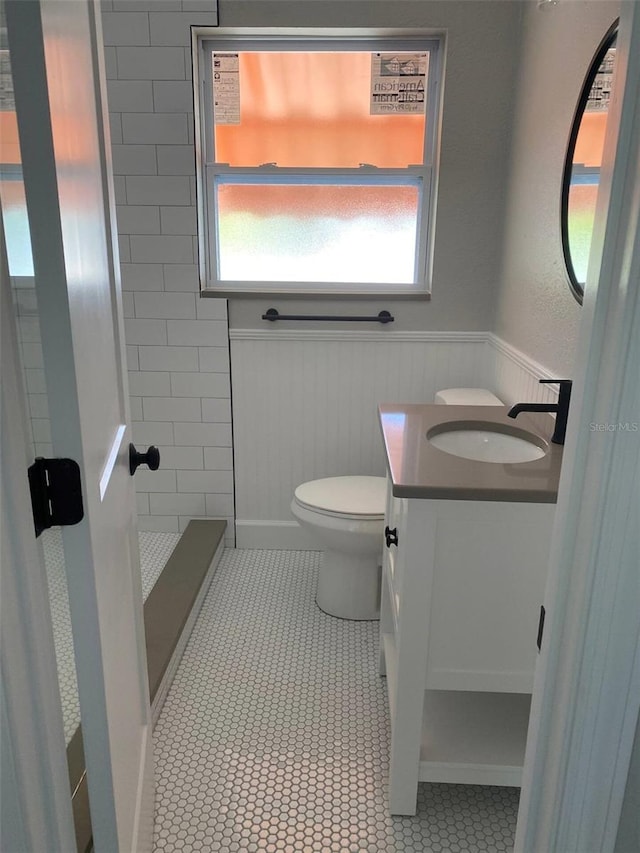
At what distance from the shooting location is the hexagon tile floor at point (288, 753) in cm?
152

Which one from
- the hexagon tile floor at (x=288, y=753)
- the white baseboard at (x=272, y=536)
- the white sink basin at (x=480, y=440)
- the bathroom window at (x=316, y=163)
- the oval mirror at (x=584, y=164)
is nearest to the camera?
the hexagon tile floor at (x=288, y=753)

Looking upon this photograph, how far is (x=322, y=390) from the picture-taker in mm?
2805

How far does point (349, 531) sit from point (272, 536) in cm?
80

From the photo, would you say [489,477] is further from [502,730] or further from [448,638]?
[502,730]

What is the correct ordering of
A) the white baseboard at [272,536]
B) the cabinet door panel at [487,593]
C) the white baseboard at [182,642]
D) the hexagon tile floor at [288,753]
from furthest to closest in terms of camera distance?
the white baseboard at [272,536]
the white baseboard at [182,642]
the hexagon tile floor at [288,753]
the cabinet door panel at [487,593]

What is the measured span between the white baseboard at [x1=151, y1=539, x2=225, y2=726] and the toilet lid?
57cm

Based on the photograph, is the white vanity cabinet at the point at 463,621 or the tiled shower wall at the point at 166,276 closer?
the white vanity cabinet at the point at 463,621

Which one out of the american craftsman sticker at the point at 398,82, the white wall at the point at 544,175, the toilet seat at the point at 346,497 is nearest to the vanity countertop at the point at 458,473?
the white wall at the point at 544,175

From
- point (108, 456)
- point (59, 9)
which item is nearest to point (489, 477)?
point (108, 456)

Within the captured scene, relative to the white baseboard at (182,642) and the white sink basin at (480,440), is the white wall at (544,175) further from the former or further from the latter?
the white baseboard at (182,642)

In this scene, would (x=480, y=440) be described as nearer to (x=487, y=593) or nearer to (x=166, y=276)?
(x=487, y=593)

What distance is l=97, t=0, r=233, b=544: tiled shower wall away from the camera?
2459 millimetres

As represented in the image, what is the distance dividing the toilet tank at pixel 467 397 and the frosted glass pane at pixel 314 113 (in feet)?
3.20

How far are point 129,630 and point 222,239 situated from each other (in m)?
1.95
